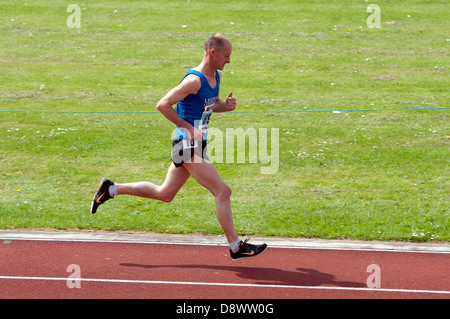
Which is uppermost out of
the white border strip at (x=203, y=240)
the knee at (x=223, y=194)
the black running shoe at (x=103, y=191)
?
the knee at (x=223, y=194)

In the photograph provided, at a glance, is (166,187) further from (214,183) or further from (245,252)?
(245,252)

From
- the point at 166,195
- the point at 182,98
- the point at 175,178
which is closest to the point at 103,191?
the point at 166,195

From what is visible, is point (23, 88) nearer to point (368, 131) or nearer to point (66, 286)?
point (368, 131)

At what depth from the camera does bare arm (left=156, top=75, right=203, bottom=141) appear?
22.2 ft

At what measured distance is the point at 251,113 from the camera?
14.0 m

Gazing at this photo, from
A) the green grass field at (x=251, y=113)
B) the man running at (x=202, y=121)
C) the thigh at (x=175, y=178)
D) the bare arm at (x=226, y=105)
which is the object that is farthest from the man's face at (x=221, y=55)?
the green grass field at (x=251, y=113)

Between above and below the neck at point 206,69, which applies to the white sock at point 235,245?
below

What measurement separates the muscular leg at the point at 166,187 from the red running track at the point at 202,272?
66cm

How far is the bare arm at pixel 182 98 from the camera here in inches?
267

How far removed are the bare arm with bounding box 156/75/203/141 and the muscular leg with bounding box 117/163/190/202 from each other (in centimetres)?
60

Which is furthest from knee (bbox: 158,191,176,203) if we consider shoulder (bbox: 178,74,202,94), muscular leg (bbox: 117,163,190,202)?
shoulder (bbox: 178,74,202,94)

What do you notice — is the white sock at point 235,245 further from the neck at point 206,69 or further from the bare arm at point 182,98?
the neck at point 206,69

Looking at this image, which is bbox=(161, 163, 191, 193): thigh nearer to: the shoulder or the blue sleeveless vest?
the blue sleeveless vest
